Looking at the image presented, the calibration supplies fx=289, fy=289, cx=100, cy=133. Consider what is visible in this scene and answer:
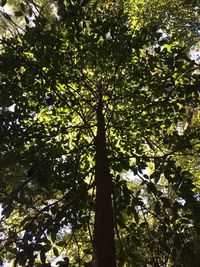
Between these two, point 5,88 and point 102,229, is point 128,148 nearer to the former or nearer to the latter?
point 5,88

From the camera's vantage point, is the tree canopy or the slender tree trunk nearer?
the slender tree trunk

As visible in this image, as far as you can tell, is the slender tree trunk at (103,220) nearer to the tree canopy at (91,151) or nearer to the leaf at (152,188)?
the tree canopy at (91,151)

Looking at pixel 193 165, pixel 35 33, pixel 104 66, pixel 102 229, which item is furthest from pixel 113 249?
pixel 193 165

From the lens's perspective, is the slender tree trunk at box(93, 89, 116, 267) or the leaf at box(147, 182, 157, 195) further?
the leaf at box(147, 182, 157, 195)

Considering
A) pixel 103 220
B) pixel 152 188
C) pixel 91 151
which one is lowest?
pixel 103 220

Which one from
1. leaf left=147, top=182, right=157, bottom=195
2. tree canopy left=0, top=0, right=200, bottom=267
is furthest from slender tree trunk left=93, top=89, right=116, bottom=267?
leaf left=147, top=182, right=157, bottom=195

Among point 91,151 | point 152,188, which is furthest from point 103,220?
point 91,151

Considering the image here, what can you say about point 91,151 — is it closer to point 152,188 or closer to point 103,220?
point 152,188

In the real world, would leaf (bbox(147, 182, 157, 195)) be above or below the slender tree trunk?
above

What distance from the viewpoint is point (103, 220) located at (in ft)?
Answer: 9.80

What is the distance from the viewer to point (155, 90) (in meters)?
5.16

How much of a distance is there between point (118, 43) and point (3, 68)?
2028 mm

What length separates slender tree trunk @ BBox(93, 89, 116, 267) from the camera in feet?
8.52

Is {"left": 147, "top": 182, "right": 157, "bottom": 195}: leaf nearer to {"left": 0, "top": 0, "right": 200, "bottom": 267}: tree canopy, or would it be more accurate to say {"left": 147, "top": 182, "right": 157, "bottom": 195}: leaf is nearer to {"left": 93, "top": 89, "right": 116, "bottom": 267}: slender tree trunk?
{"left": 0, "top": 0, "right": 200, "bottom": 267}: tree canopy
